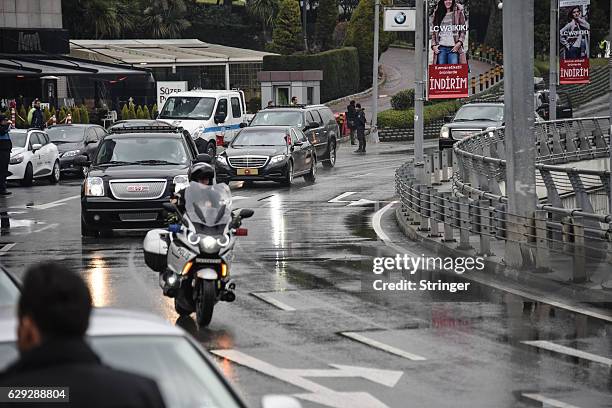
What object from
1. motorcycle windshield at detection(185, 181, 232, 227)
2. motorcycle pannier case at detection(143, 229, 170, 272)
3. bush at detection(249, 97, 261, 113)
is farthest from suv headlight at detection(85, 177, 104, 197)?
bush at detection(249, 97, 261, 113)

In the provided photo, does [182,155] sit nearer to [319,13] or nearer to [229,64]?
[229,64]

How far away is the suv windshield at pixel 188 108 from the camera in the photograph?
42.6 m

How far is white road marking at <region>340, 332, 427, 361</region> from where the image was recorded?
468 inches

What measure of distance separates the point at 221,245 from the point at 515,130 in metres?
6.76

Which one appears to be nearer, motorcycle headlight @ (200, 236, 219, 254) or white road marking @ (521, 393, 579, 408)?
white road marking @ (521, 393, 579, 408)

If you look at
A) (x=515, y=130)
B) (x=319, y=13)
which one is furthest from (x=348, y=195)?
(x=319, y=13)

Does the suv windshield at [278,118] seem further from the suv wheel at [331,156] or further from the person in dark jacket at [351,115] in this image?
the person in dark jacket at [351,115]

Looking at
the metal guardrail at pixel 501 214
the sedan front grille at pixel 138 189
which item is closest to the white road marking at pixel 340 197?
the metal guardrail at pixel 501 214

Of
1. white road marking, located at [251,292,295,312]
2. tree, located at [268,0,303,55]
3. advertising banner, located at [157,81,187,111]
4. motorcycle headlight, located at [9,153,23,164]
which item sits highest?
tree, located at [268,0,303,55]

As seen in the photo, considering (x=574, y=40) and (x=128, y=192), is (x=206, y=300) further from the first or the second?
(x=574, y=40)

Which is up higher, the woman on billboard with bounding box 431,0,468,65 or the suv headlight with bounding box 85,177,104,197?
the woman on billboard with bounding box 431,0,468,65

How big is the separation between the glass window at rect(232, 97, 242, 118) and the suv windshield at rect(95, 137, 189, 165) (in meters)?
19.9

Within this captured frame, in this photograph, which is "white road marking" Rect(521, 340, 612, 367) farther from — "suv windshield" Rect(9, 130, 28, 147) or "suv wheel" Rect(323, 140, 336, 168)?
"suv wheel" Rect(323, 140, 336, 168)

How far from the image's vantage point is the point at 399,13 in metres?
32.9
